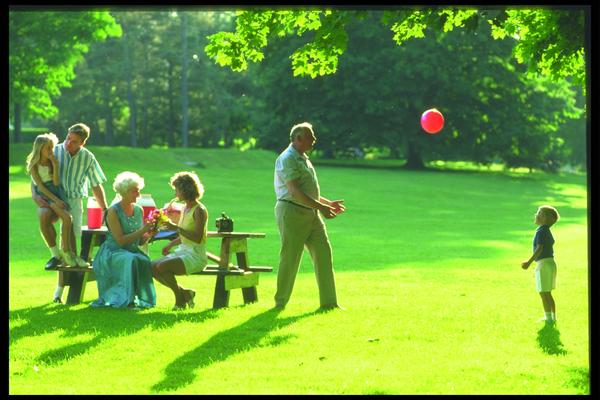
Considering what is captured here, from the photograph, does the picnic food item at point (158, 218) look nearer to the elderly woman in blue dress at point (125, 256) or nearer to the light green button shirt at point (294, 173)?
the elderly woman in blue dress at point (125, 256)

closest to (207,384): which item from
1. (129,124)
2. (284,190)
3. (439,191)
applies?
(284,190)

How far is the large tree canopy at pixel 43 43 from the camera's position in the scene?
43.7 meters

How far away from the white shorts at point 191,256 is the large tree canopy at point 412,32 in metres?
2.24

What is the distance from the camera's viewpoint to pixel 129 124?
69000 millimetres

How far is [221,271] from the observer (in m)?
11.5

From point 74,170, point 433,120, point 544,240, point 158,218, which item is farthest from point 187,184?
point 433,120

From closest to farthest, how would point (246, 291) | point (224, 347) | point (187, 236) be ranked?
point (224, 347) < point (187, 236) < point (246, 291)

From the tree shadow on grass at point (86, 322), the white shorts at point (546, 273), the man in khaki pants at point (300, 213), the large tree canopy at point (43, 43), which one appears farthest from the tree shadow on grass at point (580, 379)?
the large tree canopy at point (43, 43)

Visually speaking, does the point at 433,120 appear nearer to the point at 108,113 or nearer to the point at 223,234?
the point at 223,234

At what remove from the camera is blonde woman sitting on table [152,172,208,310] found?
11.0 m

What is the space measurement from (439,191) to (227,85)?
89.3 ft

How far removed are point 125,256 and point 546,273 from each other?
4163 millimetres

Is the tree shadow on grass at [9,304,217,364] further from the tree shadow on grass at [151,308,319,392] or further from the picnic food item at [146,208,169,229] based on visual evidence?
the picnic food item at [146,208,169,229]
